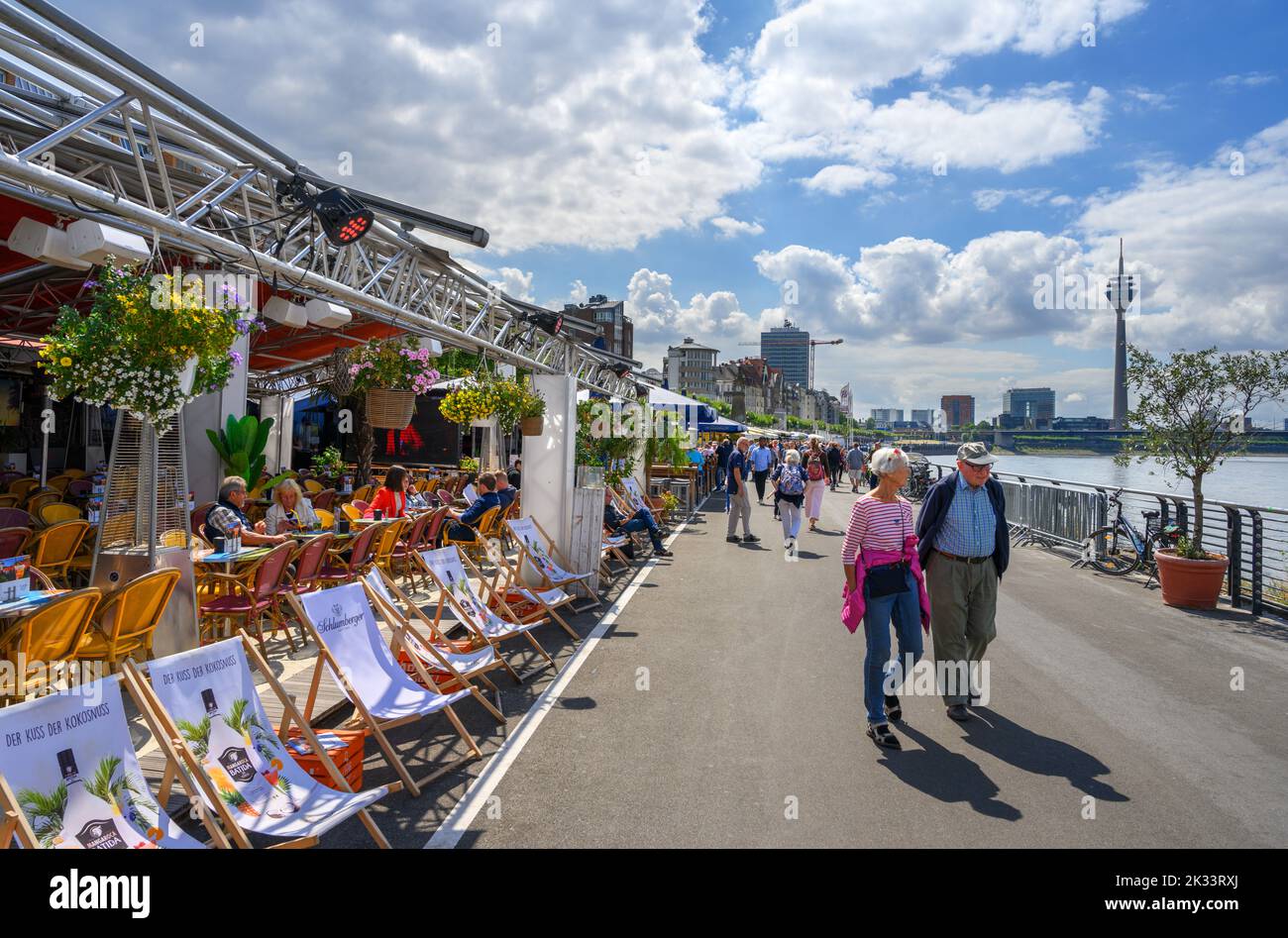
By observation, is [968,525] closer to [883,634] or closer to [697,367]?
[883,634]

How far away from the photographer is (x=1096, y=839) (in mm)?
3766

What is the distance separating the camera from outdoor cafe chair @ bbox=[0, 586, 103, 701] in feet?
15.1

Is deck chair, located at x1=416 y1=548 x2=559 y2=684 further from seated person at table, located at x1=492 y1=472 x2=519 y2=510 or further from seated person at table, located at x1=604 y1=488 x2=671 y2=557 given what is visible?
seated person at table, located at x1=604 y1=488 x2=671 y2=557

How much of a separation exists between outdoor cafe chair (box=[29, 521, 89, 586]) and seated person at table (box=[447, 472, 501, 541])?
388cm

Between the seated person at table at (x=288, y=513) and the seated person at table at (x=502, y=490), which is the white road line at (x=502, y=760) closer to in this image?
the seated person at table at (x=502, y=490)

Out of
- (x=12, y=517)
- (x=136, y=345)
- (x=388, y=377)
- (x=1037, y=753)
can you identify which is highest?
(x=388, y=377)

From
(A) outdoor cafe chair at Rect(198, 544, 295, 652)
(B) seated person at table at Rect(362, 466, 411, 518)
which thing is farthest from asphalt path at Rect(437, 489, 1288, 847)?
(B) seated person at table at Rect(362, 466, 411, 518)

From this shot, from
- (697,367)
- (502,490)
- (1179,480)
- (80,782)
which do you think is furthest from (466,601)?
(697,367)

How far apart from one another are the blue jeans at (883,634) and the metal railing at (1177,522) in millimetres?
2798

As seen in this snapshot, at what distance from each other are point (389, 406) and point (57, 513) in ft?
13.2

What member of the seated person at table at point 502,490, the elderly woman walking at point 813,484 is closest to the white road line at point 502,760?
the seated person at table at point 502,490

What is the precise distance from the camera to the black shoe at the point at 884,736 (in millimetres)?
4926

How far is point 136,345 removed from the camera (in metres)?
5.26
